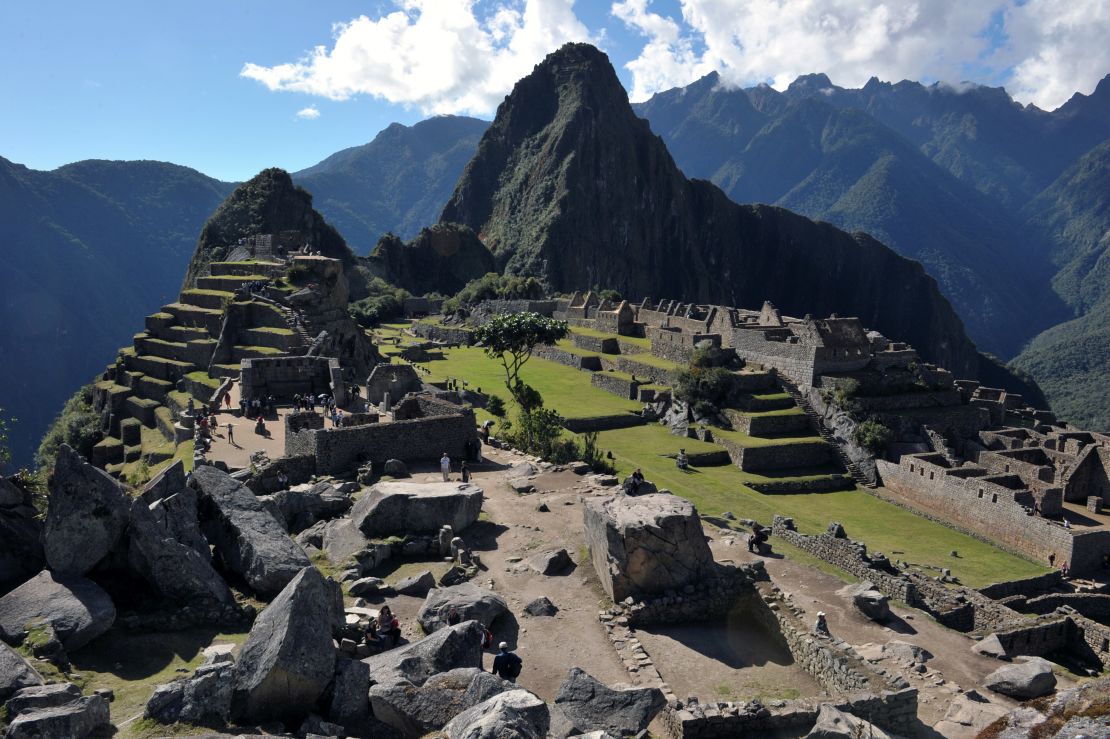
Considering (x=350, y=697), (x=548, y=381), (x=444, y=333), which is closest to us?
(x=350, y=697)

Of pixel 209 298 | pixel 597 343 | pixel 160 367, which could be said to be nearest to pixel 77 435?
pixel 160 367

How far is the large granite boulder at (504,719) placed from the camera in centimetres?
763

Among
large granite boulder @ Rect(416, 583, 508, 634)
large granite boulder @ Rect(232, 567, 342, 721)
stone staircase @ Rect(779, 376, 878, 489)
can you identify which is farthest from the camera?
stone staircase @ Rect(779, 376, 878, 489)

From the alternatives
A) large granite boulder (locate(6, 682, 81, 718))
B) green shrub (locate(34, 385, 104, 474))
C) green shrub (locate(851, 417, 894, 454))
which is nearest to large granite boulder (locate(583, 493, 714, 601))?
large granite boulder (locate(6, 682, 81, 718))

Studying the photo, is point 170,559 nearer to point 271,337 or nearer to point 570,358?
point 271,337

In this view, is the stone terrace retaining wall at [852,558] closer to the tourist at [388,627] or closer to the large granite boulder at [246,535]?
the tourist at [388,627]

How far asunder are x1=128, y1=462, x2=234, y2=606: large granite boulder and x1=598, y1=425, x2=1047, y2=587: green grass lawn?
2017 cm

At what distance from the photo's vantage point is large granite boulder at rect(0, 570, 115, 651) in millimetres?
9984

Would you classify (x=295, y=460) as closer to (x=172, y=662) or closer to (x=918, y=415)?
(x=172, y=662)

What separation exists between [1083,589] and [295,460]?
26.9 metres

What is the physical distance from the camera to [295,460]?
2069 cm

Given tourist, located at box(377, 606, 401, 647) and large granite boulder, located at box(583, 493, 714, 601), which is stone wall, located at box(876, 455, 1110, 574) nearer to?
large granite boulder, located at box(583, 493, 714, 601)

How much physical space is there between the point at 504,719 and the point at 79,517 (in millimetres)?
7633

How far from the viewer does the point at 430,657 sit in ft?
33.8
